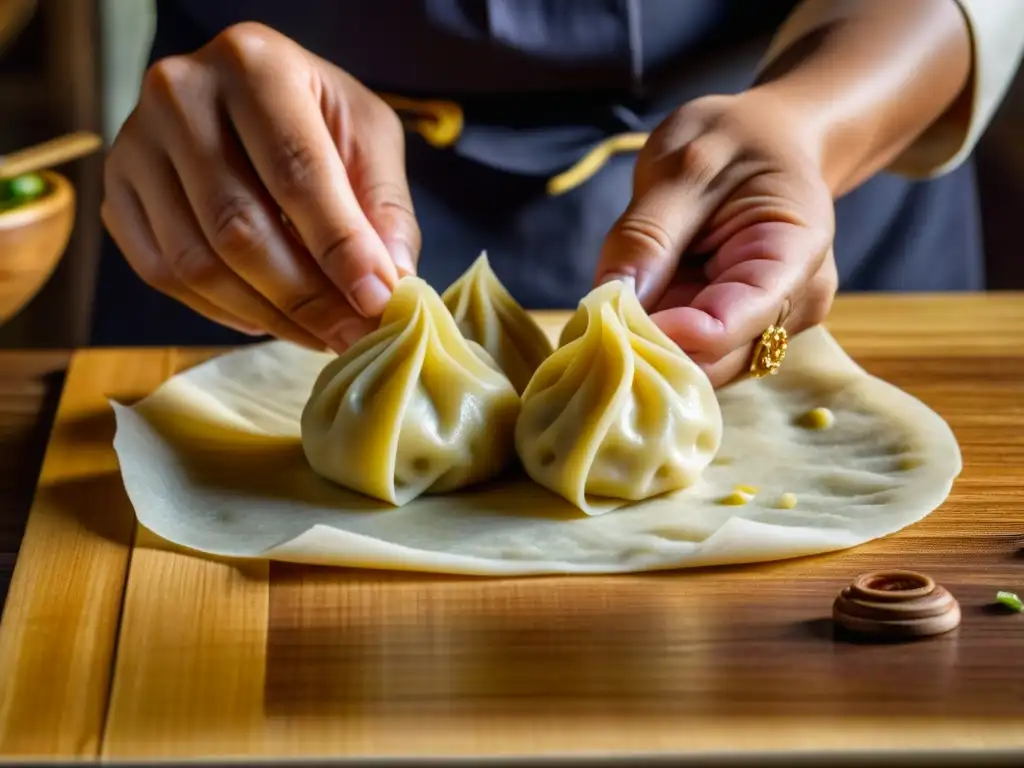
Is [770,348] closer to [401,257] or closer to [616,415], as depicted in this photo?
[616,415]

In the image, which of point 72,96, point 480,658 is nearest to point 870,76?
point 480,658

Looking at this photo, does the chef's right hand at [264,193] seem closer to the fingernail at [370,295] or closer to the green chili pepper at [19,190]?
the fingernail at [370,295]

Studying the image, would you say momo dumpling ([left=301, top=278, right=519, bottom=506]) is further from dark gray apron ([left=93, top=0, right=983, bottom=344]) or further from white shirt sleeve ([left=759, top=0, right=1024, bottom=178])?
white shirt sleeve ([left=759, top=0, right=1024, bottom=178])

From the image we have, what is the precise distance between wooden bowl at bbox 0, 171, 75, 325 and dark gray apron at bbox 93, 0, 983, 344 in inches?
5.9

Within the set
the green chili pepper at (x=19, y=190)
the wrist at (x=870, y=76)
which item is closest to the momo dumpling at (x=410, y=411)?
the wrist at (x=870, y=76)

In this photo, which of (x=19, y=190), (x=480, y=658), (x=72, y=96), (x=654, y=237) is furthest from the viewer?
(x=72, y=96)

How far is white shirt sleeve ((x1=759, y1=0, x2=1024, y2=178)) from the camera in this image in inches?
77.3

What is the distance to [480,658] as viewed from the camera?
110cm

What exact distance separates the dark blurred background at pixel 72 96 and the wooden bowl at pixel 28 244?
1.97m

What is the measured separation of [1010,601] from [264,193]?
96 cm

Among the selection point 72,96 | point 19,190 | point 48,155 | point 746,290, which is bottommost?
point 72,96

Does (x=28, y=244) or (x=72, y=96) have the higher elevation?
(x=28, y=244)

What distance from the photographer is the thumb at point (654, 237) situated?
4.90 feet

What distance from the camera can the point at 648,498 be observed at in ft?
4.68
